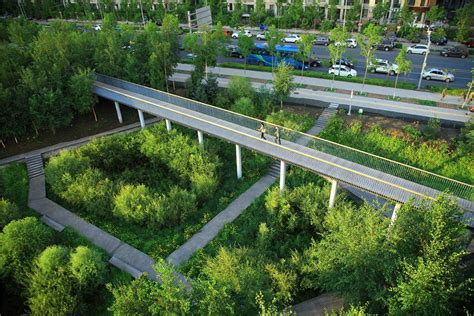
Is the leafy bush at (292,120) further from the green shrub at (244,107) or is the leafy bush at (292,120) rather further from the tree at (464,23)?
the tree at (464,23)

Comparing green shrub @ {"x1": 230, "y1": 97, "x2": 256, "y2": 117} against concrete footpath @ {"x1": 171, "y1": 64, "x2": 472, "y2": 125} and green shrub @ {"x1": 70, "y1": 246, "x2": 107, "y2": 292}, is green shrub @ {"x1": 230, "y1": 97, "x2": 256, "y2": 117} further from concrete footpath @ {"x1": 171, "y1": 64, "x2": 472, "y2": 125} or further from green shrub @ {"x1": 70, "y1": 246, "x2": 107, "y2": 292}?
green shrub @ {"x1": 70, "y1": 246, "x2": 107, "y2": 292}

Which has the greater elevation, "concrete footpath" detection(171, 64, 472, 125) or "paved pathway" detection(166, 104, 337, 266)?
"concrete footpath" detection(171, 64, 472, 125)

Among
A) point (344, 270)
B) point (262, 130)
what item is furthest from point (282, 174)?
point (344, 270)

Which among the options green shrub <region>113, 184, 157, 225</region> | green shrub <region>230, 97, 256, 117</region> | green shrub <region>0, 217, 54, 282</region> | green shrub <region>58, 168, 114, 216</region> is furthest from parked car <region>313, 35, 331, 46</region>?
green shrub <region>0, 217, 54, 282</region>

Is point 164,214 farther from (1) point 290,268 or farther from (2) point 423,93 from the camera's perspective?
(2) point 423,93

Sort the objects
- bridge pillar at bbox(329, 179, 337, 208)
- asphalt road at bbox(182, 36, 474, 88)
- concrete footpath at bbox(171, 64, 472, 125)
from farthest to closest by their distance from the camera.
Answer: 1. asphalt road at bbox(182, 36, 474, 88)
2. concrete footpath at bbox(171, 64, 472, 125)
3. bridge pillar at bbox(329, 179, 337, 208)

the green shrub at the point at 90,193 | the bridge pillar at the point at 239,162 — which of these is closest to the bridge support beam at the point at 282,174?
the bridge pillar at the point at 239,162
